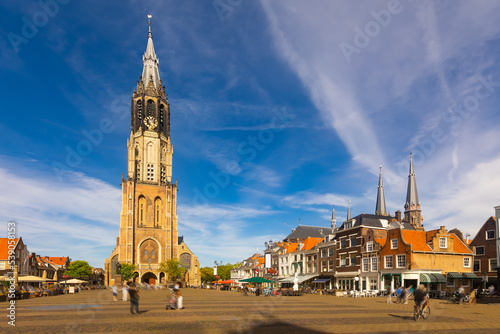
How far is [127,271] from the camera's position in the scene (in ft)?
276

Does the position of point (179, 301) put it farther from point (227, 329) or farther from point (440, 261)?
point (440, 261)

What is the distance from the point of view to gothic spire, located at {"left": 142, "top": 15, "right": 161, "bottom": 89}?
→ 353 ft

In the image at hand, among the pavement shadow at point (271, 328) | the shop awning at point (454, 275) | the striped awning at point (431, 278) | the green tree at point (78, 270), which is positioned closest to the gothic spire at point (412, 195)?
the shop awning at point (454, 275)

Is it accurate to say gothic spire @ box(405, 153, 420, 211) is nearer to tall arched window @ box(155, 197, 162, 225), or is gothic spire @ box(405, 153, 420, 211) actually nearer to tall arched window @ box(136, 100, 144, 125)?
tall arched window @ box(155, 197, 162, 225)

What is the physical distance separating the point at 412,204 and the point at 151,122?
84422 millimetres

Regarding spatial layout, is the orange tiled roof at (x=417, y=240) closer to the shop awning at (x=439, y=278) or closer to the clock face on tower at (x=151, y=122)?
the shop awning at (x=439, y=278)

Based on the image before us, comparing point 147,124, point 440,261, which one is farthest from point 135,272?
point 440,261

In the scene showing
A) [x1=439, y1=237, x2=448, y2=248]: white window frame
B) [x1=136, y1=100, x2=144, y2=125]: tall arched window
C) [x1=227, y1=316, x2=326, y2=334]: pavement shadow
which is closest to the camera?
[x1=227, y1=316, x2=326, y2=334]: pavement shadow

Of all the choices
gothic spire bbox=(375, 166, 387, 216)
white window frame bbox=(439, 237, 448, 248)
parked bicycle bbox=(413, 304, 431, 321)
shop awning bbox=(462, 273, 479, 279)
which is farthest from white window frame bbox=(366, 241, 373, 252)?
gothic spire bbox=(375, 166, 387, 216)

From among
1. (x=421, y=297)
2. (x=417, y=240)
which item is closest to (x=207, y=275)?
(x=417, y=240)

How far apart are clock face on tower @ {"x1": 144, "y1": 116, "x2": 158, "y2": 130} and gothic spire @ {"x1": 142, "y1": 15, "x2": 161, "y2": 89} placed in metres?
9.98

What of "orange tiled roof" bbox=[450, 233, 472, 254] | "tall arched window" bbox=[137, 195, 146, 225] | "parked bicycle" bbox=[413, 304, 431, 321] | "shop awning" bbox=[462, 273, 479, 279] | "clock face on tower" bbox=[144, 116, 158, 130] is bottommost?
"shop awning" bbox=[462, 273, 479, 279]

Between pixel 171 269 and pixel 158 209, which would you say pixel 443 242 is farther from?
pixel 158 209

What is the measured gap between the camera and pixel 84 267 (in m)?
103
